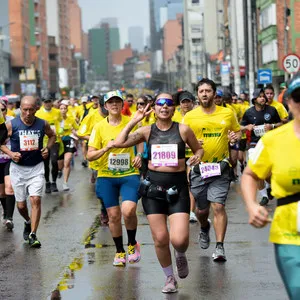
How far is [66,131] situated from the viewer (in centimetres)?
2112

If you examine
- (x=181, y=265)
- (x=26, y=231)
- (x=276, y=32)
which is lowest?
(x=26, y=231)

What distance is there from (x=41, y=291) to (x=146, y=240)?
3.36 m

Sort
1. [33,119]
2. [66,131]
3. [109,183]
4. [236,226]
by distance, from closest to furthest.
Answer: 1. [109,183]
2. [33,119]
3. [236,226]
4. [66,131]

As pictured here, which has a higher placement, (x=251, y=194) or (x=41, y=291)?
(x=251, y=194)

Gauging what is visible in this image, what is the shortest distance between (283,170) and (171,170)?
3385mm

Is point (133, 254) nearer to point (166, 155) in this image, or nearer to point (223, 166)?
point (223, 166)

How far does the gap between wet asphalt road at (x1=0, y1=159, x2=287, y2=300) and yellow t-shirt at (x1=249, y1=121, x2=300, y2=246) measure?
292 centimetres

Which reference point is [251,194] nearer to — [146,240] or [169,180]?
[169,180]

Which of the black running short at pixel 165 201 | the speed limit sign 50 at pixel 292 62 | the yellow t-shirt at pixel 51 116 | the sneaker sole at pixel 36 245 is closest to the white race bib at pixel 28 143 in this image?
the sneaker sole at pixel 36 245

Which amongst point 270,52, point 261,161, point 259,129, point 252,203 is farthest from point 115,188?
point 270,52

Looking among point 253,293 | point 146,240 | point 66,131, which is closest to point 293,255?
point 253,293

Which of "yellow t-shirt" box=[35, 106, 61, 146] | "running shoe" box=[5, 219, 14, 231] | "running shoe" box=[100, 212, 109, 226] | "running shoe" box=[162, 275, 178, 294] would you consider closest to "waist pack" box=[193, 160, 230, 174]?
"running shoe" box=[162, 275, 178, 294]

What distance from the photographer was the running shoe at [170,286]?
8.70 metres

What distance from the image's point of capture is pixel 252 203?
5.48 metres
